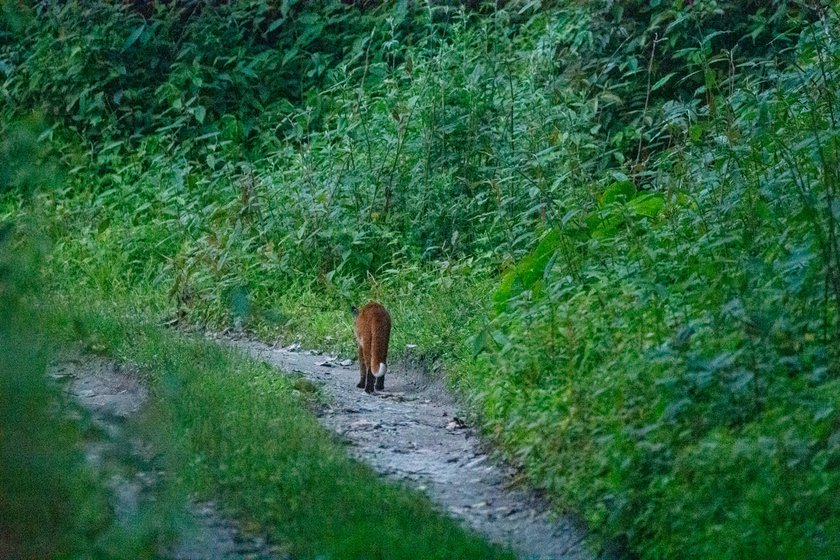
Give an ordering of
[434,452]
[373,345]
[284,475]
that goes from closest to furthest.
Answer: [284,475] → [434,452] → [373,345]

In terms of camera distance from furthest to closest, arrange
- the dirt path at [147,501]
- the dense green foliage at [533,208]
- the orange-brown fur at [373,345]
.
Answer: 1. the orange-brown fur at [373,345]
2. the dense green foliage at [533,208]
3. the dirt path at [147,501]

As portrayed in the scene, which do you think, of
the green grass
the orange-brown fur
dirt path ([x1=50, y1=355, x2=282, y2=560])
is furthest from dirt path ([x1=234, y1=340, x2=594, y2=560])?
dirt path ([x1=50, y1=355, x2=282, y2=560])

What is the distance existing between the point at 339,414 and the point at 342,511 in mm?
2605

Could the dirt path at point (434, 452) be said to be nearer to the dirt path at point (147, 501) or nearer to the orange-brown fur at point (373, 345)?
the orange-brown fur at point (373, 345)

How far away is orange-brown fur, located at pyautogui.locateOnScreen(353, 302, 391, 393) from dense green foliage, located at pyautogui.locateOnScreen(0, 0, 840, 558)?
57cm

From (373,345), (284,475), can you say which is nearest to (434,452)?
(284,475)

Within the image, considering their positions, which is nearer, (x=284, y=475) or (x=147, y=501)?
(x=147, y=501)

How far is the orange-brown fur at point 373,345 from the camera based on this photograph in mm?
9234

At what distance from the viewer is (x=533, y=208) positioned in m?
9.90

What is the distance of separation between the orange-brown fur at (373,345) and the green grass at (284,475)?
2.69 feet

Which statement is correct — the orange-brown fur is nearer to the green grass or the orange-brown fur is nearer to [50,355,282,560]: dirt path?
the green grass

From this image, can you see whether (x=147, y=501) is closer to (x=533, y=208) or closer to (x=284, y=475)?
(x=284, y=475)

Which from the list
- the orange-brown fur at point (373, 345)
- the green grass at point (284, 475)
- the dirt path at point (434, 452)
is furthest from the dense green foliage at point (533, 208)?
the green grass at point (284, 475)

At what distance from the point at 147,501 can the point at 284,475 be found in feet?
5.65
